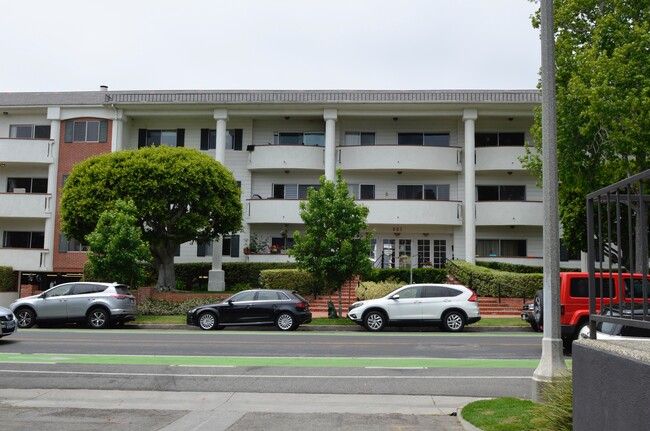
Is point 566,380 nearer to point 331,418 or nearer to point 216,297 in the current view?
point 331,418

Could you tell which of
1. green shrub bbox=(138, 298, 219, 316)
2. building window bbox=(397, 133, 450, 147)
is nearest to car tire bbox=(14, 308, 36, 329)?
green shrub bbox=(138, 298, 219, 316)

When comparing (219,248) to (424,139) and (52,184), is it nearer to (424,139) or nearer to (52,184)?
(52,184)

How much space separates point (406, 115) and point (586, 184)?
12.8m

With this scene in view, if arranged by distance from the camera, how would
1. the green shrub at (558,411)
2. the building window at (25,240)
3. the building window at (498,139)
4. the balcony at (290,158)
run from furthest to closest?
the building window at (25,240) < the building window at (498,139) < the balcony at (290,158) < the green shrub at (558,411)

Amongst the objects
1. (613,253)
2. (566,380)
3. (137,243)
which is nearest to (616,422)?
(613,253)

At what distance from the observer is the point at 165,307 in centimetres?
2725

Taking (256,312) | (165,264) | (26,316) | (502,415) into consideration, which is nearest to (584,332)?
(502,415)

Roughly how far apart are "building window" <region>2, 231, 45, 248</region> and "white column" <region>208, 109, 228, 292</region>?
1046cm

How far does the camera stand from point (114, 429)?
847 centimetres

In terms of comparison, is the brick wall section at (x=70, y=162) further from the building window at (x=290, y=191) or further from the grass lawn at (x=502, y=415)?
the grass lawn at (x=502, y=415)

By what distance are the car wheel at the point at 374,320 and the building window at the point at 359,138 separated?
56.4ft

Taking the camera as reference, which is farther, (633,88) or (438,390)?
Answer: (633,88)

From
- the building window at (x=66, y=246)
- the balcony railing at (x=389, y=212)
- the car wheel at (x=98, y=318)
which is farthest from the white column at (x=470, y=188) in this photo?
the building window at (x=66, y=246)

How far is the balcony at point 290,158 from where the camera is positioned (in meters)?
35.8
